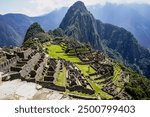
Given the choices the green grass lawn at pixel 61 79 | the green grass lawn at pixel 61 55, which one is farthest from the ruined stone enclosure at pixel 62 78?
the green grass lawn at pixel 61 55

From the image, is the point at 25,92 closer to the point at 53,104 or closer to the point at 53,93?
the point at 53,93

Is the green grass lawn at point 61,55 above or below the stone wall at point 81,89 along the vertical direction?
above

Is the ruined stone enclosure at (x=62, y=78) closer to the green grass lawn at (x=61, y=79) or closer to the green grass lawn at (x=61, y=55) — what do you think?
the green grass lawn at (x=61, y=79)

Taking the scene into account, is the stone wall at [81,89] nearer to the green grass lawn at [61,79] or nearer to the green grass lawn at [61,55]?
the green grass lawn at [61,79]

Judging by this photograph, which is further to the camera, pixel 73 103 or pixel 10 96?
pixel 10 96

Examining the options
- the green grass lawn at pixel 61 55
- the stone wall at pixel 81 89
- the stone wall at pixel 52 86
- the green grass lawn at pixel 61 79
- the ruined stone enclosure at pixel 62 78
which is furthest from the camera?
the green grass lawn at pixel 61 55

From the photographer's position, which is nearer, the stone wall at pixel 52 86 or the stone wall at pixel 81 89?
the stone wall at pixel 52 86

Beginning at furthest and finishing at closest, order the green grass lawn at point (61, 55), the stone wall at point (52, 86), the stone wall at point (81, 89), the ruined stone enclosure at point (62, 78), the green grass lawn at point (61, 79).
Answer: the green grass lawn at point (61, 55)
the green grass lawn at point (61, 79)
the stone wall at point (81, 89)
the ruined stone enclosure at point (62, 78)
the stone wall at point (52, 86)

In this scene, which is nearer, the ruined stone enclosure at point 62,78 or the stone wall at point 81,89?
the ruined stone enclosure at point 62,78

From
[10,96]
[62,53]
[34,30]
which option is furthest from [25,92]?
[34,30]

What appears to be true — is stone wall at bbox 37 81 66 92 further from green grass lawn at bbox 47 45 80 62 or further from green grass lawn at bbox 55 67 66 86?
green grass lawn at bbox 47 45 80 62

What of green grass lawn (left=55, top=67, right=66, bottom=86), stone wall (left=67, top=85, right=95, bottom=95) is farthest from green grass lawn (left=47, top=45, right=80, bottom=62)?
stone wall (left=67, top=85, right=95, bottom=95)
